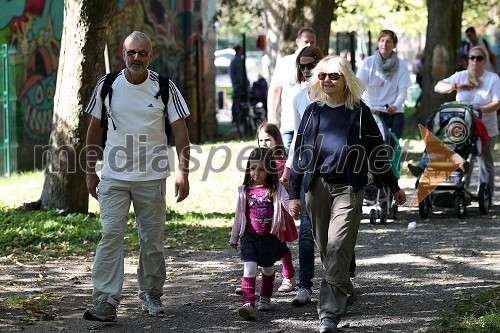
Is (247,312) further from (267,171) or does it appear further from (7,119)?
(7,119)

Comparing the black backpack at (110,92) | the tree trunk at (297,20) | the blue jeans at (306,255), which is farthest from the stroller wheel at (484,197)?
the black backpack at (110,92)

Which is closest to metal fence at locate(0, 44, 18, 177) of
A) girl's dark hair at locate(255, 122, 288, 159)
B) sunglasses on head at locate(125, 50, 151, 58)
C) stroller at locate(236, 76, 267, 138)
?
girl's dark hair at locate(255, 122, 288, 159)

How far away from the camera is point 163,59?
2720cm

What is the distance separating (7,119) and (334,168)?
39.4 feet

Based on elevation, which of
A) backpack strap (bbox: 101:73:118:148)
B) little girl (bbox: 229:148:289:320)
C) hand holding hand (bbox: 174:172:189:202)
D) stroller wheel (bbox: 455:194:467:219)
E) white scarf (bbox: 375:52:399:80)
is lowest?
stroller wheel (bbox: 455:194:467:219)

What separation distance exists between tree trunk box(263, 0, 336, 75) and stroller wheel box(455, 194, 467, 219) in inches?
159

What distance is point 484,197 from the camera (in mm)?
14320

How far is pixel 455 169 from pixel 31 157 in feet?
31.3

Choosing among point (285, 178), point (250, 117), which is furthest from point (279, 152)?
point (250, 117)

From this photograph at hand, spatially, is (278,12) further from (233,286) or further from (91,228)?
(233,286)

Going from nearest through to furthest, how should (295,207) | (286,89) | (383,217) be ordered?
(295,207)
(286,89)
(383,217)

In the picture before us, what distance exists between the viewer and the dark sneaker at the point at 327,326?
7902mm

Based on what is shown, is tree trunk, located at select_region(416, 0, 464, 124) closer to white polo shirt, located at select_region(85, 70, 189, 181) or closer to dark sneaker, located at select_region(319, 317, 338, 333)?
white polo shirt, located at select_region(85, 70, 189, 181)

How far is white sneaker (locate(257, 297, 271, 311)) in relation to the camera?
8.87 meters
